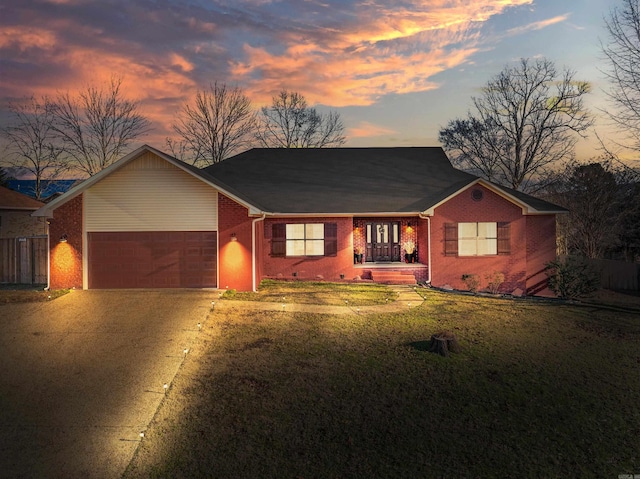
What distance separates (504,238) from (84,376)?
16.9m

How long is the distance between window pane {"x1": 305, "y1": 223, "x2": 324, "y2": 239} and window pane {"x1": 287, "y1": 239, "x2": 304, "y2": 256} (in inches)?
19.9

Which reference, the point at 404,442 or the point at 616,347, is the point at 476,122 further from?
the point at 404,442

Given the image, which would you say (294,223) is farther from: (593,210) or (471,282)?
(593,210)

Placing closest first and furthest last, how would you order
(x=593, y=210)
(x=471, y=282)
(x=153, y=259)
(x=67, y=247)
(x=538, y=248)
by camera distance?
1. (x=67, y=247)
2. (x=153, y=259)
3. (x=471, y=282)
4. (x=538, y=248)
5. (x=593, y=210)

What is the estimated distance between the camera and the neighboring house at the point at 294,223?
50.5 feet

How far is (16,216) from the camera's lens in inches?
979

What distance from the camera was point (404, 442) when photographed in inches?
249

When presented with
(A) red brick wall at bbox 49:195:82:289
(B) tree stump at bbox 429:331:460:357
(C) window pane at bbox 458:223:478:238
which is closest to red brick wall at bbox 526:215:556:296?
(C) window pane at bbox 458:223:478:238

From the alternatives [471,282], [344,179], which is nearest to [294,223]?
[344,179]

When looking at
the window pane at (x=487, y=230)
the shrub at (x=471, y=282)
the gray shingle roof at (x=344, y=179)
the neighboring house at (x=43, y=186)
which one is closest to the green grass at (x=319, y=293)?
the gray shingle roof at (x=344, y=179)

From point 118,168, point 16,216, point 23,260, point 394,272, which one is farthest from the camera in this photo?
point 16,216

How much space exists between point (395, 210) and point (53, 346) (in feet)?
44.7

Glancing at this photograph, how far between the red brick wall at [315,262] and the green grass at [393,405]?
7.51 m

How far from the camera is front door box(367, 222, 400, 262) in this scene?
2061 centimetres
